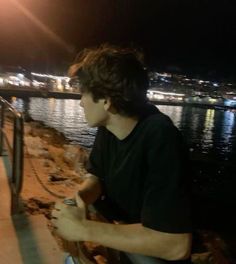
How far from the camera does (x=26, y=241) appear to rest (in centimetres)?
363

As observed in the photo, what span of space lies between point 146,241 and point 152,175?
242 millimetres

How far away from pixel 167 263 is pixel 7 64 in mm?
91783

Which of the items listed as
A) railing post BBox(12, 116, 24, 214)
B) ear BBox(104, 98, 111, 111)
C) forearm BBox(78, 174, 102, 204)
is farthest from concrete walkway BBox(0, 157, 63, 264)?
ear BBox(104, 98, 111, 111)

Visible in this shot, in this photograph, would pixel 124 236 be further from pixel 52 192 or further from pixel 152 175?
pixel 52 192

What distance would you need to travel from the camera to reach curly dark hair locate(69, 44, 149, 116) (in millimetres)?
1517

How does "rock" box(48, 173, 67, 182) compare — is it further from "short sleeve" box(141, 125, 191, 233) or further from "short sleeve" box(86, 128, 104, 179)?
"short sleeve" box(141, 125, 191, 233)

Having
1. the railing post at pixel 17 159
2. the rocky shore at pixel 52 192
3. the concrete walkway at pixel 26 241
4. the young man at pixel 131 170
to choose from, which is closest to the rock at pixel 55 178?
the rocky shore at pixel 52 192

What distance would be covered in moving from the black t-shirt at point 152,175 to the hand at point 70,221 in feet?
0.78

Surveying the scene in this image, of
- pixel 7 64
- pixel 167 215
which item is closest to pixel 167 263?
pixel 167 215

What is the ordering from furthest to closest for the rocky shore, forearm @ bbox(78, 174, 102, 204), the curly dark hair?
the rocky shore → forearm @ bbox(78, 174, 102, 204) → the curly dark hair

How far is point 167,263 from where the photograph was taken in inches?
51.3

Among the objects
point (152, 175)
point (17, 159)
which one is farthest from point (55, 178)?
point (152, 175)

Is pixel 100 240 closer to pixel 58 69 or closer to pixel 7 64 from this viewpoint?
pixel 7 64

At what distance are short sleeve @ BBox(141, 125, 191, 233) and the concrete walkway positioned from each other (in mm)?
2240
